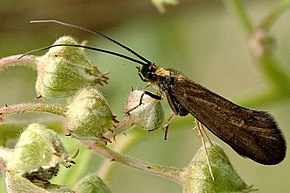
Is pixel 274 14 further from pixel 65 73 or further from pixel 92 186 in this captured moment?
pixel 92 186

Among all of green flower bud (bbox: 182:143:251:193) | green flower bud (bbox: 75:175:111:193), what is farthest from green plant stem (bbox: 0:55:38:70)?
green flower bud (bbox: 182:143:251:193)

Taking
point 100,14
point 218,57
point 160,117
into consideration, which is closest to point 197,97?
point 160,117

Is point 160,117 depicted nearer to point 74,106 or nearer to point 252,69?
point 74,106

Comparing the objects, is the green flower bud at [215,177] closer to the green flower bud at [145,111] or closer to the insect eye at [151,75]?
the green flower bud at [145,111]

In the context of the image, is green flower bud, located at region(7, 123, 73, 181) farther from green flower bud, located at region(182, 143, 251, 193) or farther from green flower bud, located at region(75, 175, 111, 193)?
green flower bud, located at region(182, 143, 251, 193)

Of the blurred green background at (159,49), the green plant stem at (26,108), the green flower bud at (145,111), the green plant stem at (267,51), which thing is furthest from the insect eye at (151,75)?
the blurred green background at (159,49)

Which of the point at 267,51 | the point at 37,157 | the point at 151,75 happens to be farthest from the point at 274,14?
the point at 37,157
